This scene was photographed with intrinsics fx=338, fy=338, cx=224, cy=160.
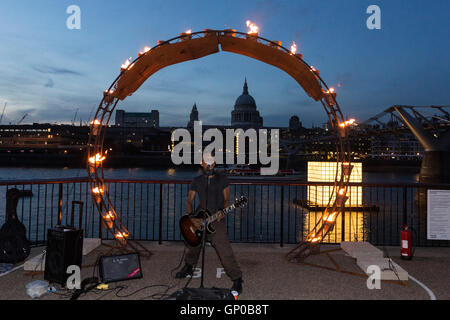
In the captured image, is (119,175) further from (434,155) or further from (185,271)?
(185,271)

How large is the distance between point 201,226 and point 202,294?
0.94 m

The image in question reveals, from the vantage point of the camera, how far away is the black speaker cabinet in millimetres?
5203

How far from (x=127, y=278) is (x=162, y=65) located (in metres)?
4.40

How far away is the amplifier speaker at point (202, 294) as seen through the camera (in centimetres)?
452

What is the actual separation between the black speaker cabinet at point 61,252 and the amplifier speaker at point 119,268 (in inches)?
16.9

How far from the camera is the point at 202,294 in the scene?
458 centimetres

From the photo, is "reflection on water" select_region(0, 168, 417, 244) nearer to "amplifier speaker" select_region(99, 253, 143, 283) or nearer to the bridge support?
"amplifier speaker" select_region(99, 253, 143, 283)

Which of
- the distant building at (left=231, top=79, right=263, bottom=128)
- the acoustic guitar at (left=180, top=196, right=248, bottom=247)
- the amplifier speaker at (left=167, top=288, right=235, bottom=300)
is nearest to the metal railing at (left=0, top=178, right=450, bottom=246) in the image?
the acoustic guitar at (left=180, top=196, right=248, bottom=247)

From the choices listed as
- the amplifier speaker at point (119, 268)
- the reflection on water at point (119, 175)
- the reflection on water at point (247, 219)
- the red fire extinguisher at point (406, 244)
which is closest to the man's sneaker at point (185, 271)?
the amplifier speaker at point (119, 268)
